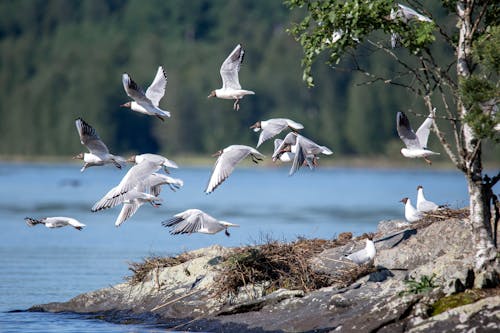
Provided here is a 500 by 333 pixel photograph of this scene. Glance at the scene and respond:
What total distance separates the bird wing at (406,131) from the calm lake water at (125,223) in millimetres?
1225

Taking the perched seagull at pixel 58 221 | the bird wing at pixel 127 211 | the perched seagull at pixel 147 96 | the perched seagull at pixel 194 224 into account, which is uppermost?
the perched seagull at pixel 147 96

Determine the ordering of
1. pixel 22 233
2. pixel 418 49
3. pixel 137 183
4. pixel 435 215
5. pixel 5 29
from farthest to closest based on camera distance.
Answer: pixel 5 29 < pixel 22 233 < pixel 137 183 < pixel 435 215 < pixel 418 49

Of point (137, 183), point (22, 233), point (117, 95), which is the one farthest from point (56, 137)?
point (137, 183)

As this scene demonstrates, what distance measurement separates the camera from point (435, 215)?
52.9 ft

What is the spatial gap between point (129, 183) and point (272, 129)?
246 centimetres

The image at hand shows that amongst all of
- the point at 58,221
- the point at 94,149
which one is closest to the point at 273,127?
the point at 94,149

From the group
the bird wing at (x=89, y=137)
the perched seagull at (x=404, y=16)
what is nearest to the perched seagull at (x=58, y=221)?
the bird wing at (x=89, y=137)

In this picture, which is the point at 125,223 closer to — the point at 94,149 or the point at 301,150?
the point at 94,149

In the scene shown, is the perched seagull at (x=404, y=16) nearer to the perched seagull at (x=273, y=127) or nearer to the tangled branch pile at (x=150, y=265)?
the perched seagull at (x=273, y=127)

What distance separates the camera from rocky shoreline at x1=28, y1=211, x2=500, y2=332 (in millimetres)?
13227

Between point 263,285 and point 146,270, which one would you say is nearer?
point 263,285

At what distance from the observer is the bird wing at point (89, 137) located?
17.8 meters

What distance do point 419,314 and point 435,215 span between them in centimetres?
315

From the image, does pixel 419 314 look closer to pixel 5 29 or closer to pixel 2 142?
pixel 2 142
